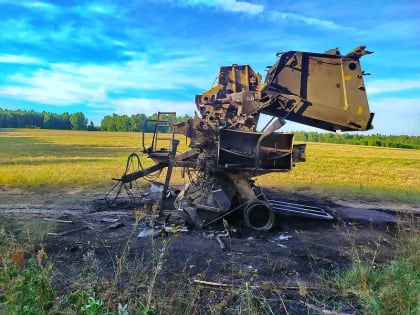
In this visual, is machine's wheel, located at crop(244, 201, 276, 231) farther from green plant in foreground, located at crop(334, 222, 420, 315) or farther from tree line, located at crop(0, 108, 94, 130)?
tree line, located at crop(0, 108, 94, 130)

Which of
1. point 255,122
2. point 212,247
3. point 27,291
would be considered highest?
point 255,122

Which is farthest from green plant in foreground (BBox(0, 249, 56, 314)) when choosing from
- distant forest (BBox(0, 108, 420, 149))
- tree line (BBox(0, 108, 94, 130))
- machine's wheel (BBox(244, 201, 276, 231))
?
tree line (BBox(0, 108, 94, 130))

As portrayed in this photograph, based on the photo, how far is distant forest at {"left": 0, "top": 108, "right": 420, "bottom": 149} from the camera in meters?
80.3

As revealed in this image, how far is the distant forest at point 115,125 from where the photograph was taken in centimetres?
8031

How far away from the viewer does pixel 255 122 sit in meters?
8.12

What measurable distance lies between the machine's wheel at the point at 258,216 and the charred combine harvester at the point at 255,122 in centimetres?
2

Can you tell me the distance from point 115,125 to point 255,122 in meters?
89.4

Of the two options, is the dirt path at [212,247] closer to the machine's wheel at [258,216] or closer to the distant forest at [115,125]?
the machine's wheel at [258,216]

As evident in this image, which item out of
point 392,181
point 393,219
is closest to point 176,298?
point 393,219

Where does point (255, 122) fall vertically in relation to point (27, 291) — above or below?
above

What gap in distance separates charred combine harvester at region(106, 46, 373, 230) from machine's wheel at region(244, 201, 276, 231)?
2 centimetres

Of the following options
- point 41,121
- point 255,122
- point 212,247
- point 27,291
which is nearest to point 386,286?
point 212,247

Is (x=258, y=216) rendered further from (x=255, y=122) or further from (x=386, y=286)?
(x=386, y=286)

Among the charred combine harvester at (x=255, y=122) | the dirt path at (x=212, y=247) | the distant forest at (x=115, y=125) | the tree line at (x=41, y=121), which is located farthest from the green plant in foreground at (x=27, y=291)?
the tree line at (x=41, y=121)
